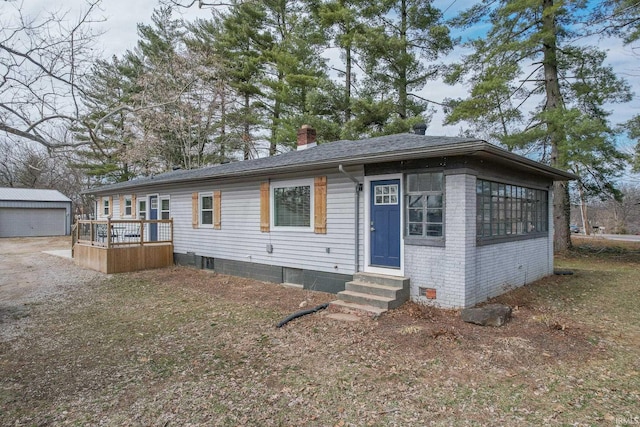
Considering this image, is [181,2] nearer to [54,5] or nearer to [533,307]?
[54,5]

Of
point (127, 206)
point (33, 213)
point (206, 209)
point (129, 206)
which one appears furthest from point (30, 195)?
point (206, 209)

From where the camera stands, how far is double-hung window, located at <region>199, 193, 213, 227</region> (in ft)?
36.3

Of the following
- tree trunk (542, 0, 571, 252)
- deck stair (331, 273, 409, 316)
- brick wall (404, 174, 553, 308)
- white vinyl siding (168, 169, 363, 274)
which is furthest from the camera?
tree trunk (542, 0, 571, 252)

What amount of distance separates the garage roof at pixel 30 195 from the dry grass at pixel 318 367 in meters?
23.7

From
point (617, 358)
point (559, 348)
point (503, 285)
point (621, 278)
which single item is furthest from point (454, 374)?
point (621, 278)

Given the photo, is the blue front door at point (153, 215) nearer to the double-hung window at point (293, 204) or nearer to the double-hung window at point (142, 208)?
the double-hung window at point (142, 208)

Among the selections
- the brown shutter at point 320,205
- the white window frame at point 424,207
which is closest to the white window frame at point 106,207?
the brown shutter at point 320,205

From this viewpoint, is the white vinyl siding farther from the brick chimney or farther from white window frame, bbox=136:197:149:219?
the brick chimney

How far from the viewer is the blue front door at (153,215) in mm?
13014

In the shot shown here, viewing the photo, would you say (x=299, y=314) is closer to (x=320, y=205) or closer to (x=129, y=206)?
(x=320, y=205)

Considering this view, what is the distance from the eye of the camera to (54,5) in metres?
4.91

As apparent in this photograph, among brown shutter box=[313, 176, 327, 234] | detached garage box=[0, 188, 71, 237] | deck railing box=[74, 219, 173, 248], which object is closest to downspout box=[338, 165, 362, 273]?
brown shutter box=[313, 176, 327, 234]

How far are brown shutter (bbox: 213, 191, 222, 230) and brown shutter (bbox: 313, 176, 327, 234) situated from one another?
3.82m

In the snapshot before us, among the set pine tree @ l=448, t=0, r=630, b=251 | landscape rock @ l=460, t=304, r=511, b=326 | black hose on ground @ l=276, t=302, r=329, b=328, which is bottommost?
black hose on ground @ l=276, t=302, r=329, b=328
